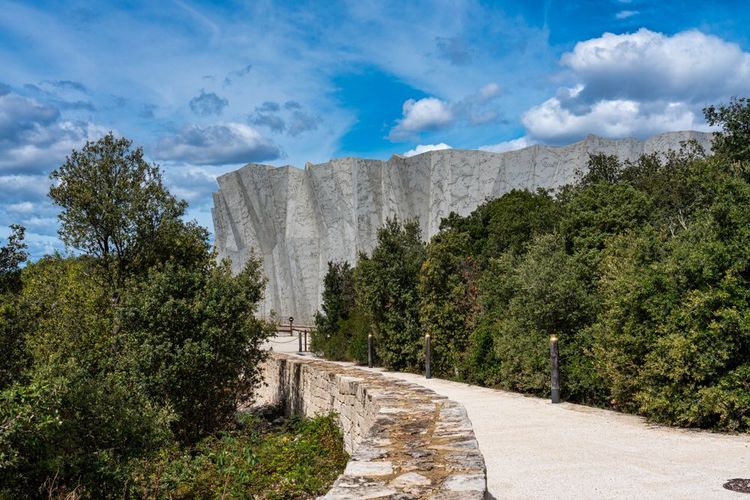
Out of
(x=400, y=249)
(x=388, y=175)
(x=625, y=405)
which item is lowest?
(x=625, y=405)

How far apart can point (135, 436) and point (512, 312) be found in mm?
6864

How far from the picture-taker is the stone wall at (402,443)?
3877 mm

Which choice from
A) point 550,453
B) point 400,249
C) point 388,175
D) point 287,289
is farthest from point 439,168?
point 550,453

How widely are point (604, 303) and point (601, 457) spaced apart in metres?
4.10

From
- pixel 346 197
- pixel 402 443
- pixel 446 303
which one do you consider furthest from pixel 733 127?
pixel 346 197

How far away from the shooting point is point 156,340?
36.8 feet

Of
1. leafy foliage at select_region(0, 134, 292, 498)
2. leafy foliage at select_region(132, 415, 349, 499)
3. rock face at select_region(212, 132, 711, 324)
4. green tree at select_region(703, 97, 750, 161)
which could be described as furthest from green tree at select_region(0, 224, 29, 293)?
rock face at select_region(212, 132, 711, 324)

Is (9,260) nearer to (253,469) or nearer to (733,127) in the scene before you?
(253,469)

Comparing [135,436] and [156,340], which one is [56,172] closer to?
[156,340]

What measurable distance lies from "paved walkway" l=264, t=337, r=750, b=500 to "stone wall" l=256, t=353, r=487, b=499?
67 cm

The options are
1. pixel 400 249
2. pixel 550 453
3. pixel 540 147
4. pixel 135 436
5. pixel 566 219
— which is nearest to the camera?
pixel 550 453

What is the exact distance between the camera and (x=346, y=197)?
40.8m

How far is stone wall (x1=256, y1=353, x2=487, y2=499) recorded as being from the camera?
3.88m

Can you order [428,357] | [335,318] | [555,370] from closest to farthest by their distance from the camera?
1. [555,370]
2. [428,357]
3. [335,318]
